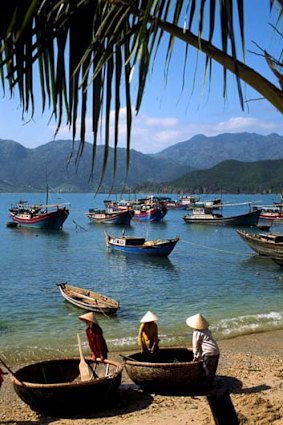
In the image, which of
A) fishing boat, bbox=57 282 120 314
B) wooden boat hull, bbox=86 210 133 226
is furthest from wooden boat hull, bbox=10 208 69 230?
fishing boat, bbox=57 282 120 314

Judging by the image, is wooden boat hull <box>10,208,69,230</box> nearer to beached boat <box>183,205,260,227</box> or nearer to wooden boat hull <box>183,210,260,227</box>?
beached boat <box>183,205,260,227</box>

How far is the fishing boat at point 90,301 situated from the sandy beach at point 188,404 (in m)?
7.20

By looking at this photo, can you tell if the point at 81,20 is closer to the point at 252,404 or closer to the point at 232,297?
the point at 252,404

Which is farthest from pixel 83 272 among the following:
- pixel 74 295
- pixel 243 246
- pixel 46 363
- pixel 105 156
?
pixel 105 156

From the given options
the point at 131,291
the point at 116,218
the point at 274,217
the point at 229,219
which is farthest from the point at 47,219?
the point at 131,291

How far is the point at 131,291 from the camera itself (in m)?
26.0

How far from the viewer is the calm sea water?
16.9 meters

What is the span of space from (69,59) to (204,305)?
20.8m

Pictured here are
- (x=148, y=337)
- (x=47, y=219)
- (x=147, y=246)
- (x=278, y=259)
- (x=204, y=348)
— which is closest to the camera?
(x=204, y=348)

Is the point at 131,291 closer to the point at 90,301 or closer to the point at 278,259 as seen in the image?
the point at 90,301

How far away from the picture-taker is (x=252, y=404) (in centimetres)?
833

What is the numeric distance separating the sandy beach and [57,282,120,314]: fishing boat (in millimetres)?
7202

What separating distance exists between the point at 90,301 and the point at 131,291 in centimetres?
599

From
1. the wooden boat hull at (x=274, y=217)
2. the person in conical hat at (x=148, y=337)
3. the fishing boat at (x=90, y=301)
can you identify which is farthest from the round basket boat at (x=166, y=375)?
the wooden boat hull at (x=274, y=217)
